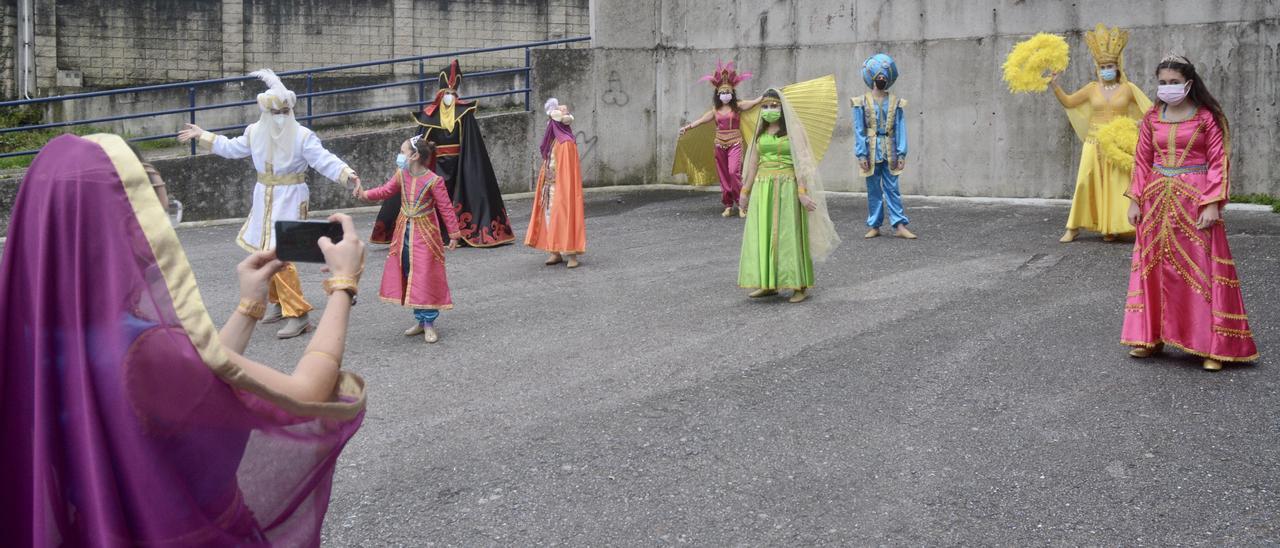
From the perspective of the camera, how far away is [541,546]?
4703 mm

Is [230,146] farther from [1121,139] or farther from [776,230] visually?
[1121,139]

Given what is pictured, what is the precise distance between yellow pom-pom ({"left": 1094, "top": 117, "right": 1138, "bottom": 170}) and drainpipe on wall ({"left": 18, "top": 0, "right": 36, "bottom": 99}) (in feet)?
48.4

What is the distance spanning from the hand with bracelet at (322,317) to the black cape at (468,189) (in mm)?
9829

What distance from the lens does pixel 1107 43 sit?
427 inches

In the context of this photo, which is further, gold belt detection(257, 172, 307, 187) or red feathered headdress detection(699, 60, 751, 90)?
red feathered headdress detection(699, 60, 751, 90)

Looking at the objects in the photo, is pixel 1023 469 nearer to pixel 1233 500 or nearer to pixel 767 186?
pixel 1233 500

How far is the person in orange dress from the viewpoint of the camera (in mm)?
11094

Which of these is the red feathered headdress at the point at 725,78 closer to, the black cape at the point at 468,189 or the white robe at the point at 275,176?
the black cape at the point at 468,189

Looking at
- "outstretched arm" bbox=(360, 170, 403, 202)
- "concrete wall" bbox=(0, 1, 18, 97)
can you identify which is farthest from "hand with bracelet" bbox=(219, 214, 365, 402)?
"concrete wall" bbox=(0, 1, 18, 97)

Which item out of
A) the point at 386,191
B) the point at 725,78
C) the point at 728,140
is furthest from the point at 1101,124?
the point at 386,191

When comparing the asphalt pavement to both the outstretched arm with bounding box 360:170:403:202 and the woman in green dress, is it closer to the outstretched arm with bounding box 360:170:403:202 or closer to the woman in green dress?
the woman in green dress

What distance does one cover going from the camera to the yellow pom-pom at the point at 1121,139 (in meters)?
11.0

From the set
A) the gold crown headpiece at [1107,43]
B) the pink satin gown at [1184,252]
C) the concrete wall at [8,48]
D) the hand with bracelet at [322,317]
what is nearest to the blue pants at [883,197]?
the gold crown headpiece at [1107,43]

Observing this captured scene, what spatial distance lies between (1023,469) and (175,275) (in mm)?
4185
